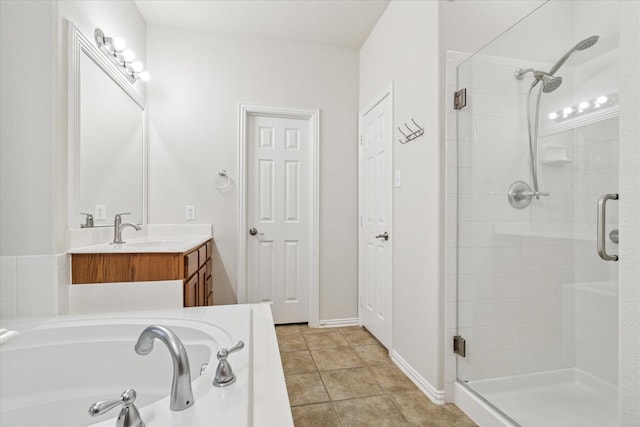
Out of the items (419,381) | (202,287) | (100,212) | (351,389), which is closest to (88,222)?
(100,212)

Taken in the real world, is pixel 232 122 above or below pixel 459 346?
above

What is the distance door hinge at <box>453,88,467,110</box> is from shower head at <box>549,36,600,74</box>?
1.30 feet

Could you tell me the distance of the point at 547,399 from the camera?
156 cm

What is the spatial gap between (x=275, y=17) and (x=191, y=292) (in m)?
2.26

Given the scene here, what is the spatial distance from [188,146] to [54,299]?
163cm

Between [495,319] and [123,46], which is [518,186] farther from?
[123,46]

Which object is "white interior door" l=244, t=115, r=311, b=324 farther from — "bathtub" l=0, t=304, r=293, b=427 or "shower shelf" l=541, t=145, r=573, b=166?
"shower shelf" l=541, t=145, r=573, b=166

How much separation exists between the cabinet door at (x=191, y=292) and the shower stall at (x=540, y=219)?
1543mm

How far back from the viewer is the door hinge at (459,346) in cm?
171

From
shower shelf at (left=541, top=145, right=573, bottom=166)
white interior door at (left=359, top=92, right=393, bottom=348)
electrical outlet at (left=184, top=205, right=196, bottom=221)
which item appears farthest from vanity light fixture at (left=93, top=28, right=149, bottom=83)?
shower shelf at (left=541, top=145, right=573, bottom=166)

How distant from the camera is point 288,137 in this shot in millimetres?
2979

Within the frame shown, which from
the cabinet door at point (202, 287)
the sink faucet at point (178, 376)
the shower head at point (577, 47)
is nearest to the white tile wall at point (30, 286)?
the cabinet door at point (202, 287)

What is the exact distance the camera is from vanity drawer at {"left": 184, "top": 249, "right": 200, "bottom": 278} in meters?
1.79

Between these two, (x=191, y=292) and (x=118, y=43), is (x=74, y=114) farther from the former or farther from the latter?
(x=191, y=292)
